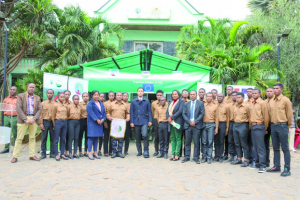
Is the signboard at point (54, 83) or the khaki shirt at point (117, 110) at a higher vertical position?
the signboard at point (54, 83)

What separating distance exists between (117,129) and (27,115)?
232 cm

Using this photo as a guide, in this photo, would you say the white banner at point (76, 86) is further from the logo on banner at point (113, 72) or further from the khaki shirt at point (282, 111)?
the khaki shirt at point (282, 111)

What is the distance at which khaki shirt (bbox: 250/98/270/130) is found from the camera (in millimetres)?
6148

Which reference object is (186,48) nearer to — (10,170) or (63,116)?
(63,116)

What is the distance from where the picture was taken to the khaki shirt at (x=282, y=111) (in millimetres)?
A: 5758

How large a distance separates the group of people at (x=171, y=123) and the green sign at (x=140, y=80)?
2270 mm

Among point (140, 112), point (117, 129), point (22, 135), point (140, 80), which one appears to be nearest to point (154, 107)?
point (140, 112)

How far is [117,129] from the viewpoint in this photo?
24.7 ft

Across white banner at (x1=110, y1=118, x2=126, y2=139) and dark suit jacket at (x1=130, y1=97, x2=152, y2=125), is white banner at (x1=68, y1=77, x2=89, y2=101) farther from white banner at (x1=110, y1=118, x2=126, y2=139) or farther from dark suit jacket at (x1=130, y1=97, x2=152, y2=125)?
dark suit jacket at (x1=130, y1=97, x2=152, y2=125)

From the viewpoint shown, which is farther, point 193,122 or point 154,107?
point 154,107

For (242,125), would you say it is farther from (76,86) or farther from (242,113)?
(76,86)

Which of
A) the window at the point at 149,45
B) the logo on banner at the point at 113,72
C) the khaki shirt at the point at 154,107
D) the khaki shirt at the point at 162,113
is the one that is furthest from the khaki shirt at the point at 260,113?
the window at the point at 149,45

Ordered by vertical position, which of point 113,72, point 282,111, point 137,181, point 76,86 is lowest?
point 137,181

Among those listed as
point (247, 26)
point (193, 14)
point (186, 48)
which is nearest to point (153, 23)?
point (193, 14)
